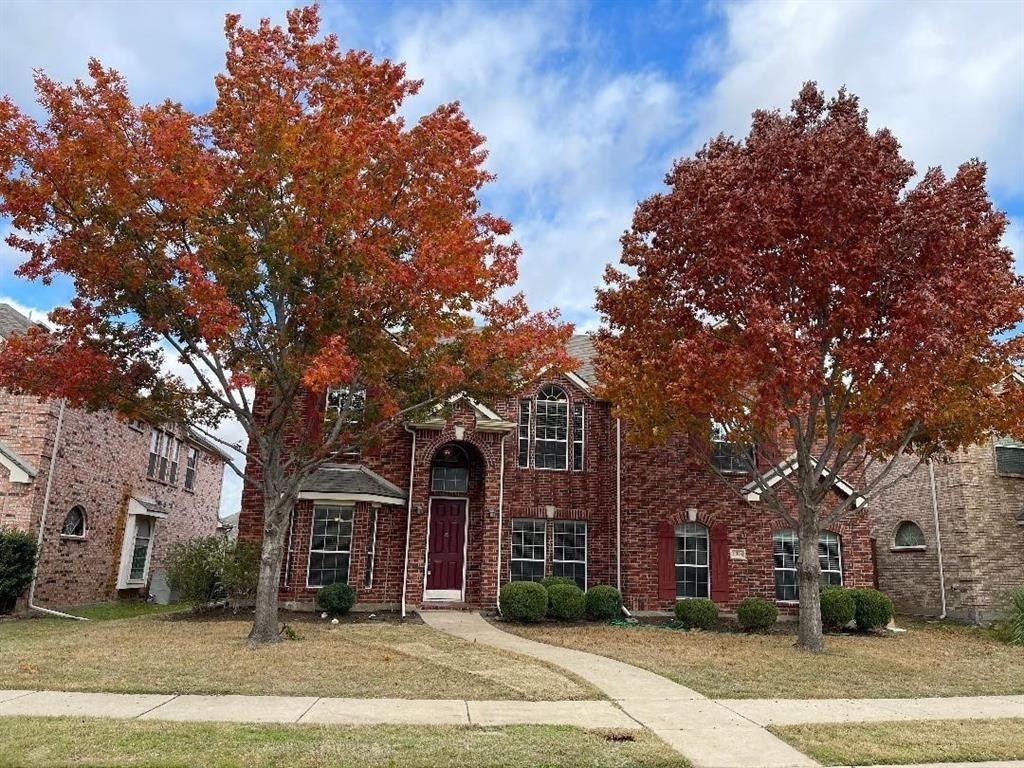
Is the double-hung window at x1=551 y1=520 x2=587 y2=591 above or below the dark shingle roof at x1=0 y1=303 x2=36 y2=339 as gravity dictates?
below

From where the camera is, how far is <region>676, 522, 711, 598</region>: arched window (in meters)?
19.0

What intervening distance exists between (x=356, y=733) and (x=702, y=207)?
10274mm

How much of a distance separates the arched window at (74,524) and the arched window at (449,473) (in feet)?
30.7

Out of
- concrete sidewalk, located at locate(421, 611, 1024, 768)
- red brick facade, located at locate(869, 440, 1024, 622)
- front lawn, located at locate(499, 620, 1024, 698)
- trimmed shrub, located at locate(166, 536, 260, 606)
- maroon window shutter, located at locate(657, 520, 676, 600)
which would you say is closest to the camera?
concrete sidewalk, located at locate(421, 611, 1024, 768)

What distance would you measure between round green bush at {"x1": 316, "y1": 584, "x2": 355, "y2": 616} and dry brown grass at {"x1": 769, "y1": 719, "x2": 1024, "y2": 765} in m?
11.3

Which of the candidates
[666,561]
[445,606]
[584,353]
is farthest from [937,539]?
[445,606]

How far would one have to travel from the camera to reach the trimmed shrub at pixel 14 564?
15.6 metres

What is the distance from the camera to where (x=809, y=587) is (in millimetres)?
13672

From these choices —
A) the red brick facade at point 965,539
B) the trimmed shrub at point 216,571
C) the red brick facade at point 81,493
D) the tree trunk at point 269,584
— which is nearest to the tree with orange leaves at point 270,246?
the tree trunk at point 269,584

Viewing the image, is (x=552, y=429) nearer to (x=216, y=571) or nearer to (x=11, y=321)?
(x=216, y=571)

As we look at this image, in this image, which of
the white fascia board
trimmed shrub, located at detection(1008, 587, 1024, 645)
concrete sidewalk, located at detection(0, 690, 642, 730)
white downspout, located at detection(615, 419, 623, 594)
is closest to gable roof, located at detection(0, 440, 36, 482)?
the white fascia board

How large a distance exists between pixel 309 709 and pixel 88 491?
50.1 ft

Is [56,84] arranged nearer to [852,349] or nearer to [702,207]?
[702,207]

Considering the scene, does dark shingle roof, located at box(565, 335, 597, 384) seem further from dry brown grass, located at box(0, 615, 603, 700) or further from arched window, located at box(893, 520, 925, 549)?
arched window, located at box(893, 520, 925, 549)
